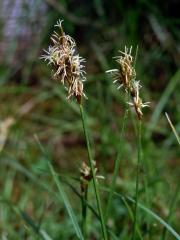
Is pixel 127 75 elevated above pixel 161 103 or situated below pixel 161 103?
above

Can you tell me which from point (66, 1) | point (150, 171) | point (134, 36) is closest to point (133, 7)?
point (134, 36)

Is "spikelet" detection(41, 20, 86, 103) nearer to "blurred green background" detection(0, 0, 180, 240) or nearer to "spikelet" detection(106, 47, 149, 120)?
"spikelet" detection(106, 47, 149, 120)

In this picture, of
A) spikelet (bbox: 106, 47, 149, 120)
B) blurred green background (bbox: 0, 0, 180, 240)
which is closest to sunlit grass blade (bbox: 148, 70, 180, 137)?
blurred green background (bbox: 0, 0, 180, 240)

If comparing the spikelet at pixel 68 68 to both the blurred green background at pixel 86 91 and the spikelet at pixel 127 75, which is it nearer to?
the spikelet at pixel 127 75

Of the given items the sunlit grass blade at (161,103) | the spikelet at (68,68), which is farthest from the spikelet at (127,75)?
the sunlit grass blade at (161,103)

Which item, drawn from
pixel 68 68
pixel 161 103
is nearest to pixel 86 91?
pixel 161 103

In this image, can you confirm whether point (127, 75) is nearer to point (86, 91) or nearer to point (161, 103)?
point (161, 103)

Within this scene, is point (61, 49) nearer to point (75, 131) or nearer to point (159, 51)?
point (75, 131)

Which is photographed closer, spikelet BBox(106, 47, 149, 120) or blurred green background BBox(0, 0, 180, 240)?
spikelet BBox(106, 47, 149, 120)

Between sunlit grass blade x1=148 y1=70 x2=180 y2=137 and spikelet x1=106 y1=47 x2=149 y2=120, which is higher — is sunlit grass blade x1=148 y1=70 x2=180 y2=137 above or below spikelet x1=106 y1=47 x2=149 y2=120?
below
